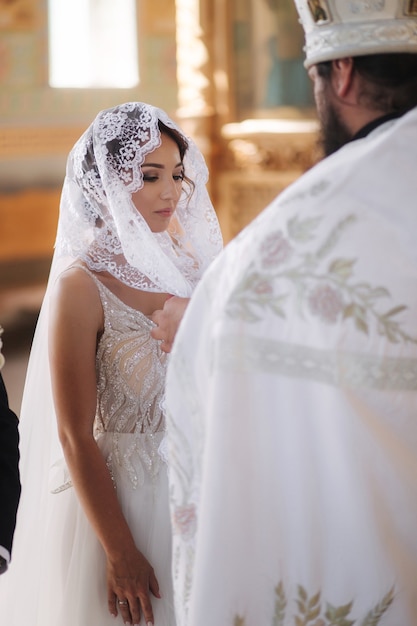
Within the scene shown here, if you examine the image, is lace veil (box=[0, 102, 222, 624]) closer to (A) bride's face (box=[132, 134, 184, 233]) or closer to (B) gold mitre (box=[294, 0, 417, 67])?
(A) bride's face (box=[132, 134, 184, 233])

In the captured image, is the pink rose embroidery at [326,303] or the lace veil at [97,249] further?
the lace veil at [97,249]

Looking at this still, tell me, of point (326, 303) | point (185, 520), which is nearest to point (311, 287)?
point (326, 303)

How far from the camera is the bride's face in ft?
8.18

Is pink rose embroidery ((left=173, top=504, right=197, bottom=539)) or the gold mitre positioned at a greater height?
the gold mitre

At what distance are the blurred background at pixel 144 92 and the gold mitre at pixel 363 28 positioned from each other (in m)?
6.21

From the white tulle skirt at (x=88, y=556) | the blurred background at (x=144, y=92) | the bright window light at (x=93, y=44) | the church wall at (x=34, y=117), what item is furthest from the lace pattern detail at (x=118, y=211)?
the bright window light at (x=93, y=44)

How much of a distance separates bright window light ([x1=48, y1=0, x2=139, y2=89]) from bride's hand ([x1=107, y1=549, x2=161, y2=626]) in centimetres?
674

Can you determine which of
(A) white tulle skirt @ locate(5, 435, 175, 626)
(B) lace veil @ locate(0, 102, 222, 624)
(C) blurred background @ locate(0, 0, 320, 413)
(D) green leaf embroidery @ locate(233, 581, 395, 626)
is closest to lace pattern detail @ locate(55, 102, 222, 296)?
(B) lace veil @ locate(0, 102, 222, 624)

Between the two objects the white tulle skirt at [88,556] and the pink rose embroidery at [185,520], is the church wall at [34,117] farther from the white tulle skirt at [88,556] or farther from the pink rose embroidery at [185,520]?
the pink rose embroidery at [185,520]

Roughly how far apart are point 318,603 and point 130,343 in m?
0.96

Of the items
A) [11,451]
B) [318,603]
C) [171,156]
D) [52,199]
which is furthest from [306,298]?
[52,199]

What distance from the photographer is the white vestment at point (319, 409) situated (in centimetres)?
155

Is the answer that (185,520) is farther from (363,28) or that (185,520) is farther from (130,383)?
(363,28)

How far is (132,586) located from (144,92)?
23.4 ft
